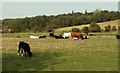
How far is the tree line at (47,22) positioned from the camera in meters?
94.2

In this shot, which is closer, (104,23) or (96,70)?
(96,70)

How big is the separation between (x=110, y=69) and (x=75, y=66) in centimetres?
219

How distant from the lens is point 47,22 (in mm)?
105125

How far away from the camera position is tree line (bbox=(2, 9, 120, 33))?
94.2 meters

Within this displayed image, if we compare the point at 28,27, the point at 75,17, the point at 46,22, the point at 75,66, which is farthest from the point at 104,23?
the point at 75,66

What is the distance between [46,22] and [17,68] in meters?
88.1

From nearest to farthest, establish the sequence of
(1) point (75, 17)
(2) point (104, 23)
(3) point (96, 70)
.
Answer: (3) point (96, 70) < (2) point (104, 23) < (1) point (75, 17)

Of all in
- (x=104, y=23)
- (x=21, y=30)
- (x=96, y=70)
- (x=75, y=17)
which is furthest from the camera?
(x=75, y=17)

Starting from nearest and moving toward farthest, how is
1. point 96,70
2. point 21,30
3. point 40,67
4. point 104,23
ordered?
point 96,70
point 40,67
point 21,30
point 104,23

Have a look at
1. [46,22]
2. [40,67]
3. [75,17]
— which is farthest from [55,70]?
[75,17]

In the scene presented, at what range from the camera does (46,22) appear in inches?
4117

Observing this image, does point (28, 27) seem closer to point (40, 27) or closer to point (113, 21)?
point (40, 27)

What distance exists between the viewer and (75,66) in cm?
1731

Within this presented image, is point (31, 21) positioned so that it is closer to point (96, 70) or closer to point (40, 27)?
point (40, 27)
